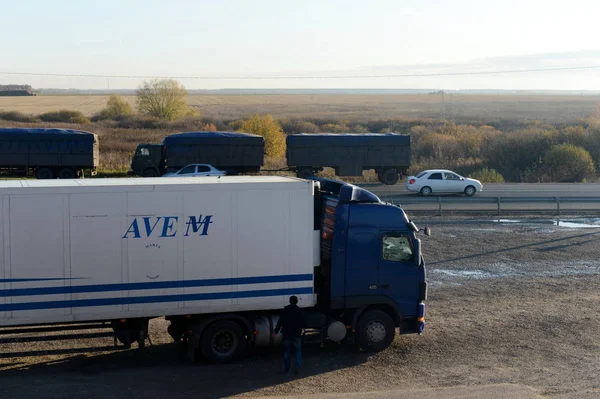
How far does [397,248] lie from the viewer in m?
13.3

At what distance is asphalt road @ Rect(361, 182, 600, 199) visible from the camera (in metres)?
38.5

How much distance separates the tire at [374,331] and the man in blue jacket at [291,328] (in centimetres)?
151

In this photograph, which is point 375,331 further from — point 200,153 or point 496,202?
point 200,153

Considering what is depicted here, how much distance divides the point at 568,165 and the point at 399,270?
4227 centimetres

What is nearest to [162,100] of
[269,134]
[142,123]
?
[142,123]

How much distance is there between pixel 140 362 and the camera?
12.6 meters

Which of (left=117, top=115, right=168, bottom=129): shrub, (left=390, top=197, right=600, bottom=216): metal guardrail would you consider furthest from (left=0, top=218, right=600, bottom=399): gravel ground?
(left=117, top=115, right=168, bottom=129): shrub

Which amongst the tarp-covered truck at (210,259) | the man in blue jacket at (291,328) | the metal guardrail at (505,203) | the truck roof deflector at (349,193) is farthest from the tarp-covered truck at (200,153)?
the man in blue jacket at (291,328)

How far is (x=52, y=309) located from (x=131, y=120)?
77.9 m

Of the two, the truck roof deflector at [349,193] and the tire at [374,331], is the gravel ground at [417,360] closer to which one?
the tire at [374,331]

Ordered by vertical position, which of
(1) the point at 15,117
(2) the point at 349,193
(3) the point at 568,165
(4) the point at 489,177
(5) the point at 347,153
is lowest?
(4) the point at 489,177

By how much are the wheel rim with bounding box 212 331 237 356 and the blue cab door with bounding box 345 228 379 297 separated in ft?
6.90

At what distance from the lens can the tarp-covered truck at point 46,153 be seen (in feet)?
130

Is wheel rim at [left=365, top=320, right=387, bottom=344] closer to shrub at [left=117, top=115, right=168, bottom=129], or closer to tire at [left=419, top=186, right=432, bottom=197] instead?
tire at [left=419, top=186, right=432, bottom=197]
